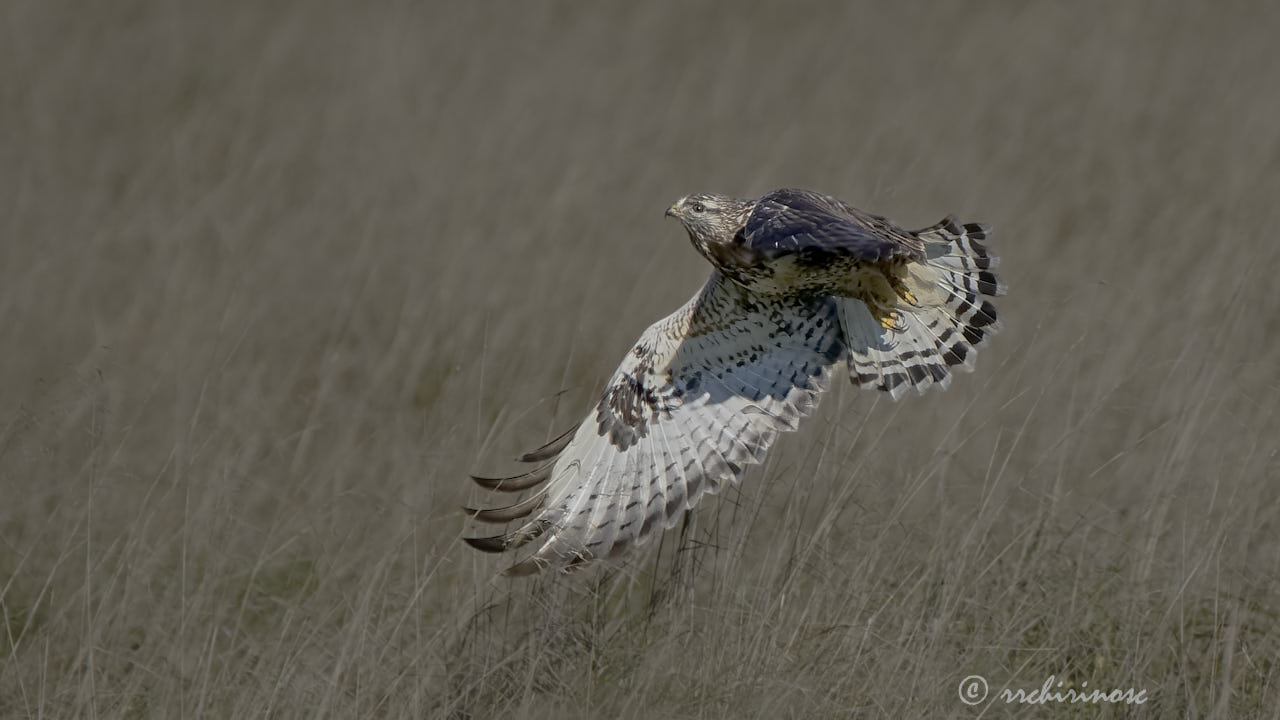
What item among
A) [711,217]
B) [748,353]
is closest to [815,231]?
[711,217]

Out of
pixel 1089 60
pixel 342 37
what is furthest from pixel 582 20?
pixel 1089 60

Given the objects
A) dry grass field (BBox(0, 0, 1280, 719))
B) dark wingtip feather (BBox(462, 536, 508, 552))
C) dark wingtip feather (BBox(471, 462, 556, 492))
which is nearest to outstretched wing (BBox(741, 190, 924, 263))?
dry grass field (BBox(0, 0, 1280, 719))

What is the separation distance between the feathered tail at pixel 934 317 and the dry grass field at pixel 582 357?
0.25 metres

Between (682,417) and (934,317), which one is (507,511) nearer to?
(682,417)

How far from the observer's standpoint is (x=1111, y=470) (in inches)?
228

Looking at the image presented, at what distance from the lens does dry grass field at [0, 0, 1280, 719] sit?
14.2 feet

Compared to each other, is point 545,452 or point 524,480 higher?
point 545,452

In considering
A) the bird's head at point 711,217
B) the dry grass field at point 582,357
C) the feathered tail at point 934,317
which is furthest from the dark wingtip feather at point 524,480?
the feathered tail at point 934,317

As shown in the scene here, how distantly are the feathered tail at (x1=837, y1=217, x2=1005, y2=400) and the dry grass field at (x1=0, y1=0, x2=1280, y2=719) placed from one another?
0.25 metres

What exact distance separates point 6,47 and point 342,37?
2.25 meters

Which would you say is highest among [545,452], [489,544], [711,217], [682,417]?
[711,217]

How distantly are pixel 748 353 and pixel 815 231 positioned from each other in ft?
2.43

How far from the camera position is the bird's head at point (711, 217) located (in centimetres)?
536

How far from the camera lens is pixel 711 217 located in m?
5.47
